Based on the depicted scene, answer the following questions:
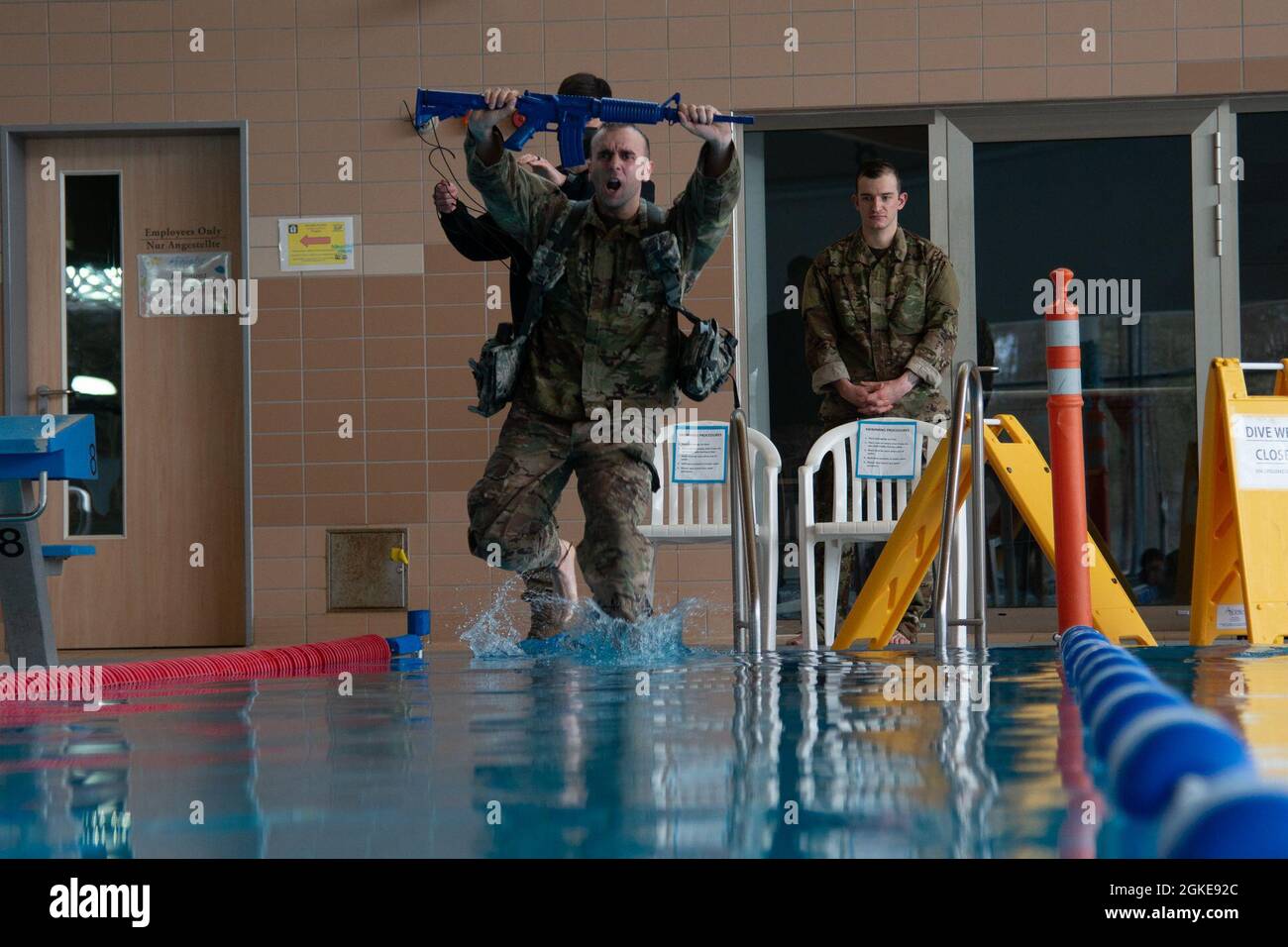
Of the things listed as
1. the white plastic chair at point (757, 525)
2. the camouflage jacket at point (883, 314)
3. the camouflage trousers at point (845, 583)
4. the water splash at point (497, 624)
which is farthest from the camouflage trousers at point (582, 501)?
the camouflage jacket at point (883, 314)

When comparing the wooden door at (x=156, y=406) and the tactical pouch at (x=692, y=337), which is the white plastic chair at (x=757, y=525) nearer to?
the tactical pouch at (x=692, y=337)

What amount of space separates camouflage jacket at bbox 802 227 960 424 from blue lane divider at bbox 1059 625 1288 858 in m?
4.12

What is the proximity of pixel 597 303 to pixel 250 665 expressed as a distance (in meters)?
1.82

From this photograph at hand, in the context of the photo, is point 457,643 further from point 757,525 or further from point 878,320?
point 878,320

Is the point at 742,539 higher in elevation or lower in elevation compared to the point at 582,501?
lower

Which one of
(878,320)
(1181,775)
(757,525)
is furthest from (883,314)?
(1181,775)

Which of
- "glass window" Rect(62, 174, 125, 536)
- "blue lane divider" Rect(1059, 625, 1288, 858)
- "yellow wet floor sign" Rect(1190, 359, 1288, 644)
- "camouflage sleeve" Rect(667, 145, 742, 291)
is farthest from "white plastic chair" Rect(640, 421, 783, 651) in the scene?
"glass window" Rect(62, 174, 125, 536)

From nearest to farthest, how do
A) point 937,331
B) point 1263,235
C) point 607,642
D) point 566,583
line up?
point 607,642 < point 566,583 < point 937,331 < point 1263,235

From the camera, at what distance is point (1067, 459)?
4316mm

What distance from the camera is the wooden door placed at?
870 centimetres

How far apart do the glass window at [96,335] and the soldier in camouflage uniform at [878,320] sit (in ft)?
14.1

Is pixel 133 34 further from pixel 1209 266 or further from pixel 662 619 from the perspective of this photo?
pixel 1209 266

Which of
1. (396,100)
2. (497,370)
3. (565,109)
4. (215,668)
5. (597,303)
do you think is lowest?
(215,668)
